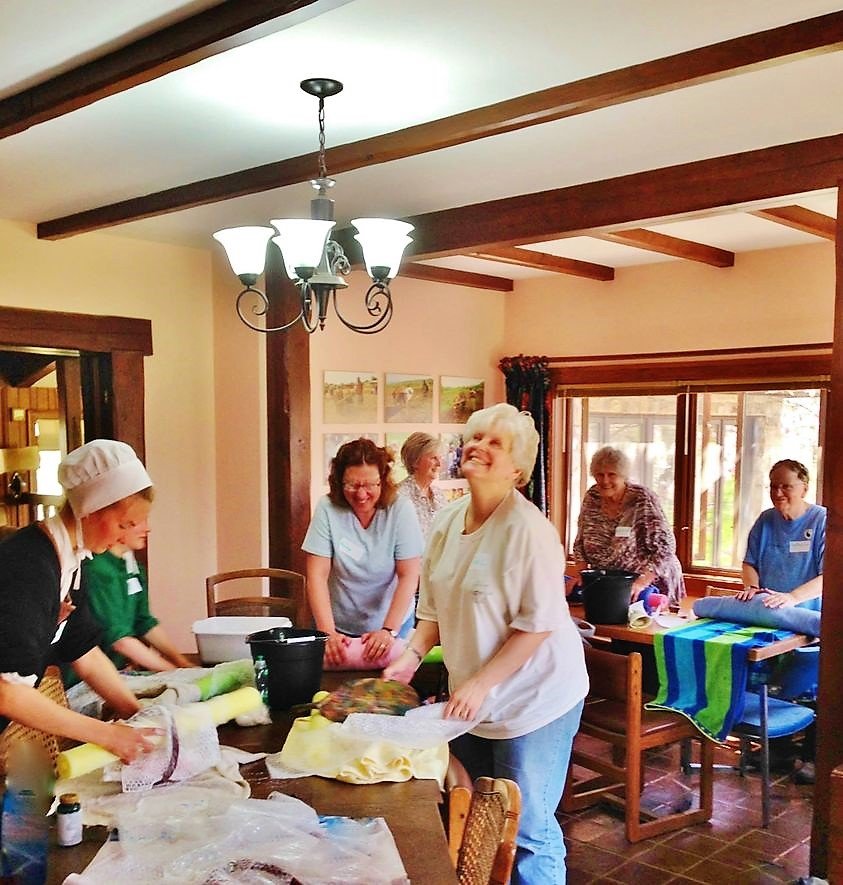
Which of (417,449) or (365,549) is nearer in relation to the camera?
(365,549)

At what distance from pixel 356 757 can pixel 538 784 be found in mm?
615

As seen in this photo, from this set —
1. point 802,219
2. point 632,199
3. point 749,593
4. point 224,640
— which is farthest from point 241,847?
point 802,219

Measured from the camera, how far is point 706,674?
3.46m

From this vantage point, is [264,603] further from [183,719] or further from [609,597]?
[183,719]

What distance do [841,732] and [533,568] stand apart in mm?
1361

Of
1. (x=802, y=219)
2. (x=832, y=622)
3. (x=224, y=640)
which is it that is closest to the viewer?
(x=224, y=640)

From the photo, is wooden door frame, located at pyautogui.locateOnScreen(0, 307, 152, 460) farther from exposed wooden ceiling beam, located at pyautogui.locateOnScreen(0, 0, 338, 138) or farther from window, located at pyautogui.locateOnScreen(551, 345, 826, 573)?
window, located at pyautogui.locateOnScreen(551, 345, 826, 573)

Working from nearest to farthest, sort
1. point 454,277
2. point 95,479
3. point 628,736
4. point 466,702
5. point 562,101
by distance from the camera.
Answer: point 95,479 → point 466,702 → point 562,101 → point 628,736 → point 454,277

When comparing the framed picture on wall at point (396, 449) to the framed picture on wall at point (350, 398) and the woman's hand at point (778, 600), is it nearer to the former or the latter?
the framed picture on wall at point (350, 398)

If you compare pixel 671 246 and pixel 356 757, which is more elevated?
pixel 671 246

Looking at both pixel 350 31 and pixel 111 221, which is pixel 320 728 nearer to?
pixel 350 31

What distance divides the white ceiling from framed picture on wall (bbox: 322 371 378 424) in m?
1.44

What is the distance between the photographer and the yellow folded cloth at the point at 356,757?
5.82ft

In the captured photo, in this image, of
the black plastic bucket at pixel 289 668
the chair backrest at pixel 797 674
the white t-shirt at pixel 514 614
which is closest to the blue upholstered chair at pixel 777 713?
the chair backrest at pixel 797 674
